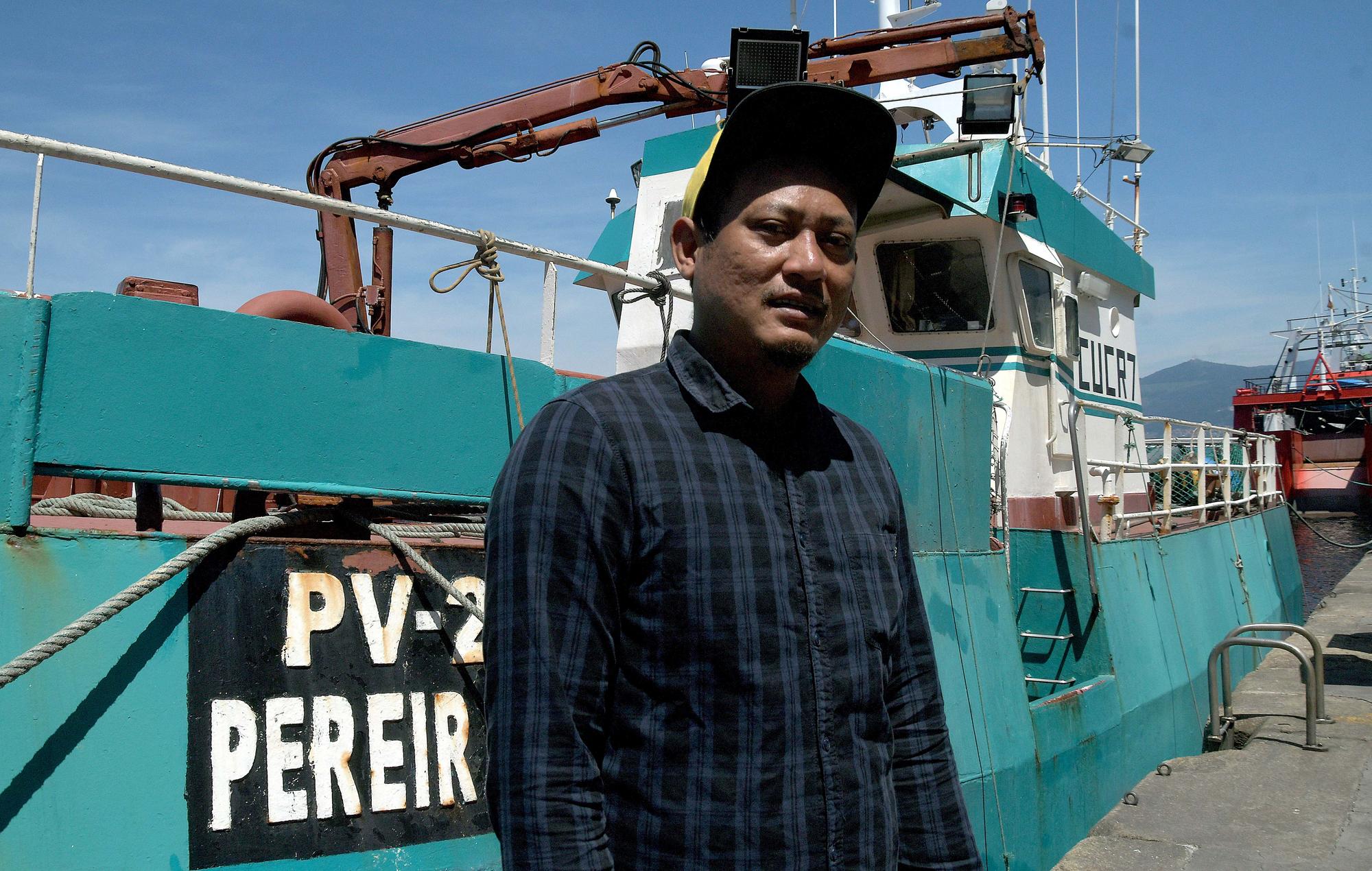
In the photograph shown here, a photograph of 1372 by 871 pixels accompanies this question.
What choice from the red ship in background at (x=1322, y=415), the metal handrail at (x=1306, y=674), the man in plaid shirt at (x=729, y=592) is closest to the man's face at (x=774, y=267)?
the man in plaid shirt at (x=729, y=592)

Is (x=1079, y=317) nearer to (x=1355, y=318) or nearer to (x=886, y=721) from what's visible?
(x=886, y=721)

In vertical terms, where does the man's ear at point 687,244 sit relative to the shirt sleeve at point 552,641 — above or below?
above

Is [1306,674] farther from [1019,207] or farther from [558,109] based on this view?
[558,109]

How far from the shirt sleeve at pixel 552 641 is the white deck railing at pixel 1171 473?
5.93m

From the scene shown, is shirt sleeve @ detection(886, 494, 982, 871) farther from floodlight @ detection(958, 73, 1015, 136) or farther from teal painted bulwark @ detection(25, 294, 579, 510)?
floodlight @ detection(958, 73, 1015, 136)

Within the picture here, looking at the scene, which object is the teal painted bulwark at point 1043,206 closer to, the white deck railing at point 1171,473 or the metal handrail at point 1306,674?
the white deck railing at point 1171,473

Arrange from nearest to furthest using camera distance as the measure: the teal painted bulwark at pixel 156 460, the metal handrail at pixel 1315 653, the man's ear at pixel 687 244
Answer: the man's ear at pixel 687 244 → the teal painted bulwark at pixel 156 460 → the metal handrail at pixel 1315 653

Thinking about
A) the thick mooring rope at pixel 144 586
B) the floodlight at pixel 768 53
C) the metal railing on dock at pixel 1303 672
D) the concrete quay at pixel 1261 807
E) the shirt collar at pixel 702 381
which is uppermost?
the floodlight at pixel 768 53

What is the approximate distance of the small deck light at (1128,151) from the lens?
9.96m

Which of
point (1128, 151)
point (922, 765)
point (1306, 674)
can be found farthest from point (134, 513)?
point (1128, 151)

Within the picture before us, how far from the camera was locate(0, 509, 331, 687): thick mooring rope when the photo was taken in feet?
7.09

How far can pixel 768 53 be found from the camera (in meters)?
4.29

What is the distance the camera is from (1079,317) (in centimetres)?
848

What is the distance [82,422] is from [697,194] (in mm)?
1727
